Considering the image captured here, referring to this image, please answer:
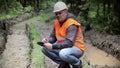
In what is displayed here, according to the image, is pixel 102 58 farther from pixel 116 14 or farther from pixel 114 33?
pixel 116 14

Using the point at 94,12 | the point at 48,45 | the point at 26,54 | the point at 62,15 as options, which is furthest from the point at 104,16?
the point at 48,45

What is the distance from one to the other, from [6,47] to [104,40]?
5111mm

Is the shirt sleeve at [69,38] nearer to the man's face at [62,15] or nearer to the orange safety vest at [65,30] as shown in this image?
the orange safety vest at [65,30]

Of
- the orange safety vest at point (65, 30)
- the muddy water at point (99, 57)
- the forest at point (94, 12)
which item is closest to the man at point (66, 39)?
the orange safety vest at point (65, 30)

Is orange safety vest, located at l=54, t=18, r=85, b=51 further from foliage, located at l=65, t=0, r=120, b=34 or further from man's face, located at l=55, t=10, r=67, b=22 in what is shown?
foliage, located at l=65, t=0, r=120, b=34

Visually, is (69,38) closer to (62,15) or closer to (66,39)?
(66,39)

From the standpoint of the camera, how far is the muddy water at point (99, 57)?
1319 cm

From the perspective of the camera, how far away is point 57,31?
7.43 metres

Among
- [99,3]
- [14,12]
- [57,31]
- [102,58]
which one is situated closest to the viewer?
[57,31]

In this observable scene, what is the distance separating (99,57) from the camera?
14117 millimetres

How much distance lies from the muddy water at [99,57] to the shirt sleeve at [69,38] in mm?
6137

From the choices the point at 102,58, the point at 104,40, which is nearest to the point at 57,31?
the point at 102,58

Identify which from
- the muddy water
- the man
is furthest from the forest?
the man

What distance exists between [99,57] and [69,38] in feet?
23.9
